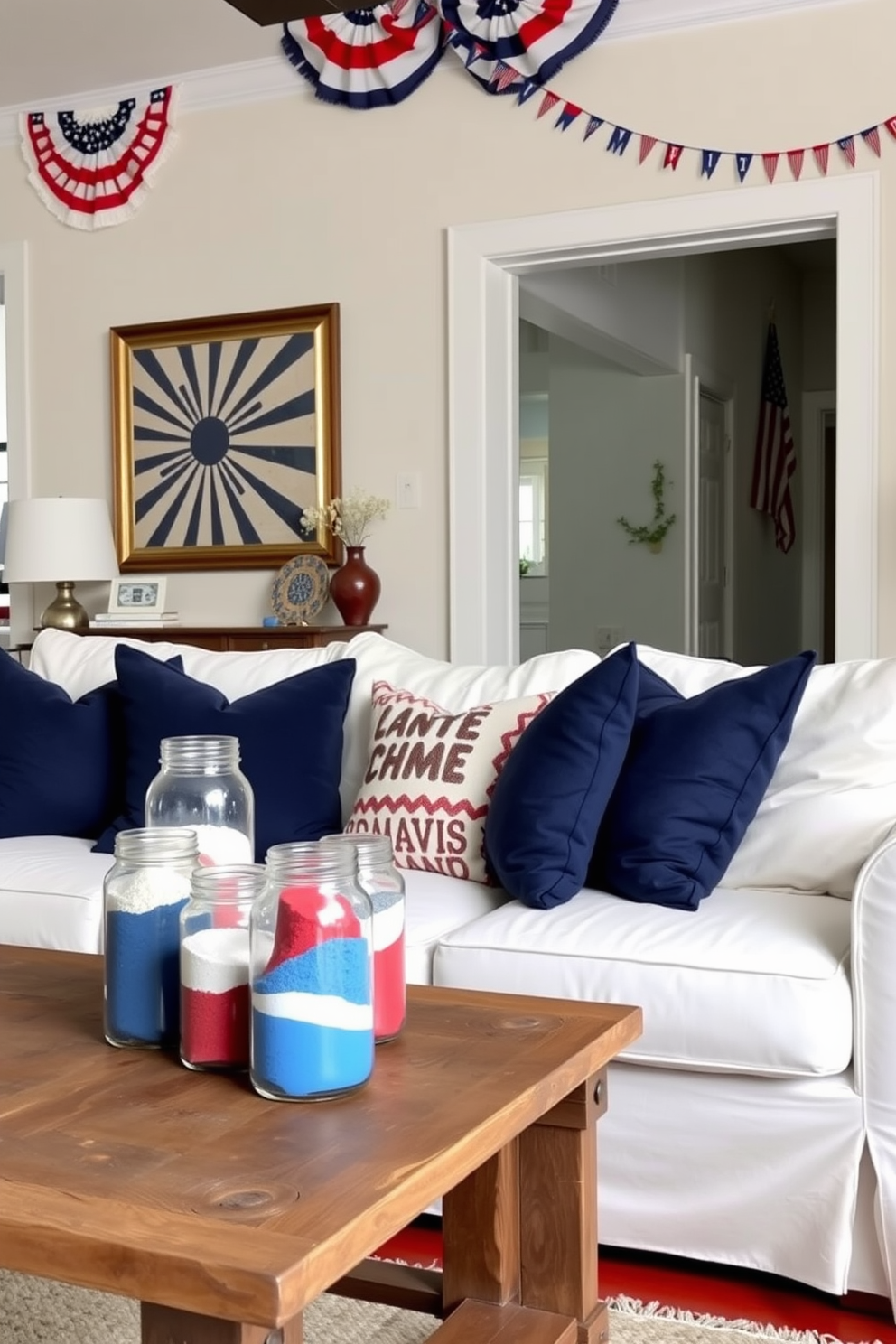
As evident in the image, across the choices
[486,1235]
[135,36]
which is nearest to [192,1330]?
[486,1235]

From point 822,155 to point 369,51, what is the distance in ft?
5.12

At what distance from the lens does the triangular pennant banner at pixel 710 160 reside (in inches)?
171

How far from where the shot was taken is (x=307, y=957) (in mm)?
1294

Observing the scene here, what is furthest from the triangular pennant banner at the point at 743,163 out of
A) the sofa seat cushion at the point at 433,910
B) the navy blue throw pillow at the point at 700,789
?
the sofa seat cushion at the point at 433,910

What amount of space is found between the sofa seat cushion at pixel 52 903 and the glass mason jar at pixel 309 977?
1342 millimetres

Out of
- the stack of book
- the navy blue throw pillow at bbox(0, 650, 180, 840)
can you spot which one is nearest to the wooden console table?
the stack of book

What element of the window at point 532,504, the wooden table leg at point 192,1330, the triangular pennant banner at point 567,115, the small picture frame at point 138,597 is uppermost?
the triangular pennant banner at point 567,115

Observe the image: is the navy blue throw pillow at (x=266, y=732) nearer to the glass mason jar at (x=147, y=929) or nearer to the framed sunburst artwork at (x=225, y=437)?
the glass mason jar at (x=147, y=929)

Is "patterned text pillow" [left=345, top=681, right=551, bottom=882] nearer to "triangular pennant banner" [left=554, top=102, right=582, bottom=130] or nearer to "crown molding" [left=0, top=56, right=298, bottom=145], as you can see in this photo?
"triangular pennant banner" [left=554, top=102, right=582, bottom=130]

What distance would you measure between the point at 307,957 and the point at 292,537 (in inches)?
152

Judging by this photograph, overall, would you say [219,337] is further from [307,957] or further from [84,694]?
[307,957]

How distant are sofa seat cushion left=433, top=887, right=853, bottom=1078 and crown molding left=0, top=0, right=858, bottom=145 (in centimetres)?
302

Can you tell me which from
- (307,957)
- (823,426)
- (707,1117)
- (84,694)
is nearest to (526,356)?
(823,426)

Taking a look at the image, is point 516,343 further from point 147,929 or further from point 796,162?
point 147,929
